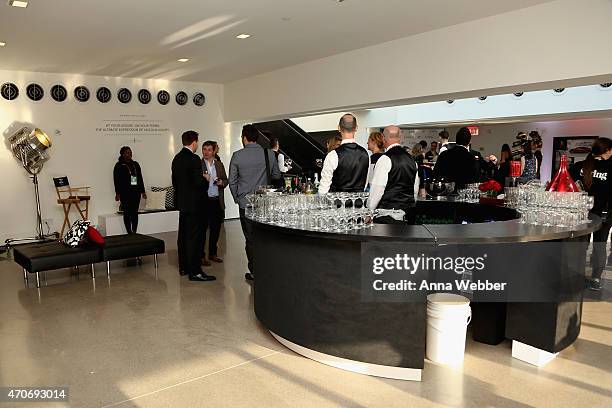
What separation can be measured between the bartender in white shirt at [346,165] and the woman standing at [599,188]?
273 centimetres

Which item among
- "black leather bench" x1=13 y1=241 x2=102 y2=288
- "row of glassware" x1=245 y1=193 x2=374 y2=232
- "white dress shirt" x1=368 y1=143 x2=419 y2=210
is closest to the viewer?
"row of glassware" x1=245 y1=193 x2=374 y2=232

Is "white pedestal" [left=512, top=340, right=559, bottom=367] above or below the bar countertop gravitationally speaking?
below

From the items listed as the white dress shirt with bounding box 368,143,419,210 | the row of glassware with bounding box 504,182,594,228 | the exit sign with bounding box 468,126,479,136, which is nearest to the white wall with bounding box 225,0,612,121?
the row of glassware with bounding box 504,182,594,228

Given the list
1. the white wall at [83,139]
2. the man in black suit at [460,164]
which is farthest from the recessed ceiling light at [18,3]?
the man in black suit at [460,164]

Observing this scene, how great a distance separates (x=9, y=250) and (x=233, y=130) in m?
5.25

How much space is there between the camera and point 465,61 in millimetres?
5828

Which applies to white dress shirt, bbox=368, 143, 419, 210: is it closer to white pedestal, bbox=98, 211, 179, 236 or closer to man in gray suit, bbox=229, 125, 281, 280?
man in gray suit, bbox=229, 125, 281, 280

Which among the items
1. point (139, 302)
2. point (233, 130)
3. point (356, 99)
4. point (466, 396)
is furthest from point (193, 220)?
point (233, 130)

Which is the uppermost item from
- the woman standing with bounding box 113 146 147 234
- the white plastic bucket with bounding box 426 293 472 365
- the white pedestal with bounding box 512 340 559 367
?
the woman standing with bounding box 113 146 147 234

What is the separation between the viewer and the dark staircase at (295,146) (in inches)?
514

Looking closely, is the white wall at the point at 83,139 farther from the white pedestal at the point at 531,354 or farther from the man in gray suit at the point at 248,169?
the white pedestal at the point at 531,354

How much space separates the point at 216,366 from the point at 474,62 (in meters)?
4.64

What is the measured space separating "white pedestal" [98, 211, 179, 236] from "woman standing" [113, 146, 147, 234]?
302 millimetres

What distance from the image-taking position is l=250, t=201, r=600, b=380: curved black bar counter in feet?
10.1
